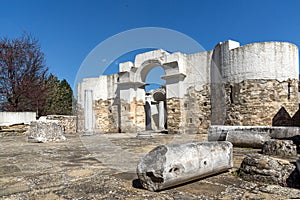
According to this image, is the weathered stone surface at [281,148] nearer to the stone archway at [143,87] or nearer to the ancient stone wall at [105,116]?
the stone archway at [143,87]

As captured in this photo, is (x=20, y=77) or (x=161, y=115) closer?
(x=20, y=77)

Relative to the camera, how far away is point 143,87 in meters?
14.5

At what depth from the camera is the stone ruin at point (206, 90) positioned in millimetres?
9422

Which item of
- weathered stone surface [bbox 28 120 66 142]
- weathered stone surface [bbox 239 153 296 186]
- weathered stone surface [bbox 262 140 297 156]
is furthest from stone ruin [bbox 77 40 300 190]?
weathered stone surface [bbox 28 120 66 142]

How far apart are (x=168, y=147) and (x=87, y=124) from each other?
12.3 metres

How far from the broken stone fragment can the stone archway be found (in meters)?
9.08

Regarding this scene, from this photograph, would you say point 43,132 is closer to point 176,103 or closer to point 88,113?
point 88,113

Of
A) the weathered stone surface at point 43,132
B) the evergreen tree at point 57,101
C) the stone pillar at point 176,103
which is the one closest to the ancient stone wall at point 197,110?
the stone pillar at point 176,103

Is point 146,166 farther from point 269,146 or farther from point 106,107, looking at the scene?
point 106,107

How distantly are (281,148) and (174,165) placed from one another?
10.3 feet

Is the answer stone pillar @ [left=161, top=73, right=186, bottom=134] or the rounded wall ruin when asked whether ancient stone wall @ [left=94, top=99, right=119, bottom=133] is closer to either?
stone pillar @ [left=161, top=73, right=186, bottom=134]

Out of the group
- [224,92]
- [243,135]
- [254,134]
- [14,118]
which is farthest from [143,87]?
[254,134]

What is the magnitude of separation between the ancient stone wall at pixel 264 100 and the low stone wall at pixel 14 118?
35.7 feet

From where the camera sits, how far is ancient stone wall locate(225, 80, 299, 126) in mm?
9383
